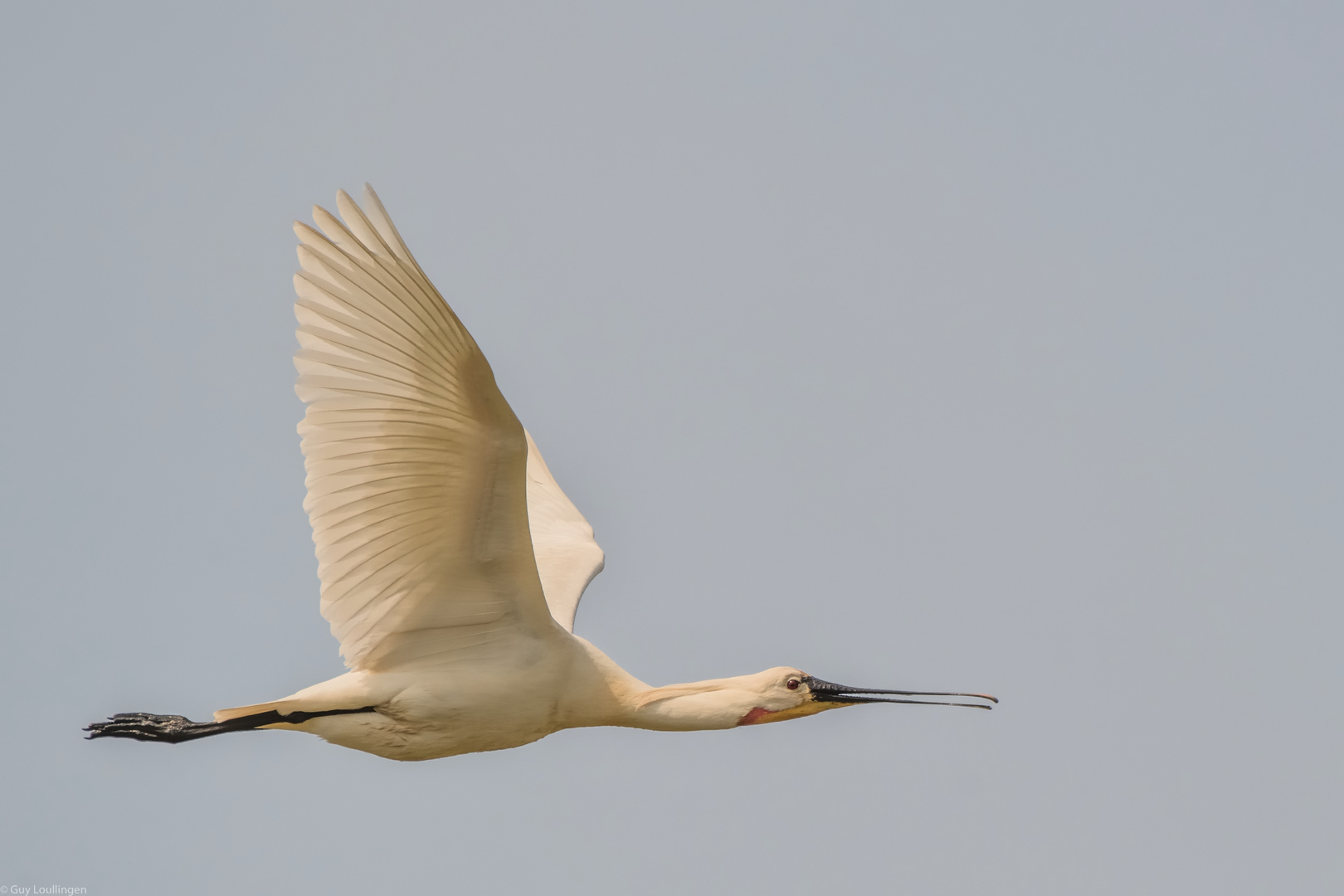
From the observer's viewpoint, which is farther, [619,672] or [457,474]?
[619,672]

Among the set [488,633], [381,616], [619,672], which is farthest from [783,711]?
[381,616]

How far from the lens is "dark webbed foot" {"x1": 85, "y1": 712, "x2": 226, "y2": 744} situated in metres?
12.0

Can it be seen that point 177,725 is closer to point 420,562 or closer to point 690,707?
point 420,562

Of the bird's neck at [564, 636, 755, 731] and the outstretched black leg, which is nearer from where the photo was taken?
the outstretched black leg

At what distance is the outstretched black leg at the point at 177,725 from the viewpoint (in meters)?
11.6

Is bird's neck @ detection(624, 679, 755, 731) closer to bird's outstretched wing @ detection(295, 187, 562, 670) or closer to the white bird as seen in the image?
the white bird

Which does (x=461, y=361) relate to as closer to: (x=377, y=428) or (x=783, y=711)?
(x=377, y=428)

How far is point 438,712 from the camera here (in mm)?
11844

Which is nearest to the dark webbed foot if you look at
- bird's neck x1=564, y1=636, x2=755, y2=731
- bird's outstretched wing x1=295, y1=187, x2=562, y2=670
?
bird's outstretched wing x1=295, y1=187, x2=562, y2=670

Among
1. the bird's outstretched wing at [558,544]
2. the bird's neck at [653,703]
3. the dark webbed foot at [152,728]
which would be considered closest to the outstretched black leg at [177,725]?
the dark webbed foot at [152,728]

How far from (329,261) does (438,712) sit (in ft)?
10.9

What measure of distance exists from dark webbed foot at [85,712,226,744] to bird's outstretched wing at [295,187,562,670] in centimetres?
128

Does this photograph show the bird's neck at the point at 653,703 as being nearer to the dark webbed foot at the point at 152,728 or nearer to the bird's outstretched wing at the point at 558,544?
the bird's outstretched wing at the point at 558,544

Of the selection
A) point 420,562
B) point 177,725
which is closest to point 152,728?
point 177,725
